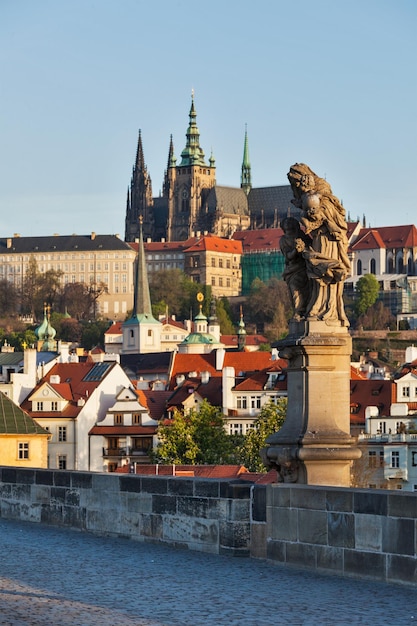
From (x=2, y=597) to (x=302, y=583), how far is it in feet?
7.23

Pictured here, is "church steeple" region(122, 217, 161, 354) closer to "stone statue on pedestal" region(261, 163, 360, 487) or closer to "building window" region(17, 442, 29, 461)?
"building window" region(17, 442, 29, 461)

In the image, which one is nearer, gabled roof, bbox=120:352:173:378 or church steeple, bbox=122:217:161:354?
gabled roof, bbox=120:352:173:378

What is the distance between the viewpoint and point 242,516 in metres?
14.1

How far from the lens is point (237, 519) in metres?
14.1

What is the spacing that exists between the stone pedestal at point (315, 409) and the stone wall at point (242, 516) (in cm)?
49

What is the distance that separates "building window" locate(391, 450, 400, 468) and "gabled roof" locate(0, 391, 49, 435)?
81.1 ft

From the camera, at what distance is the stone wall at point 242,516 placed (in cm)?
1192

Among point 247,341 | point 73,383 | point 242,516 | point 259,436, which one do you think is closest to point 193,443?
point 259,436

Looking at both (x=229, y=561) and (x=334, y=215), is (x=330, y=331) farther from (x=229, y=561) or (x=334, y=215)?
(x=229, y=561)

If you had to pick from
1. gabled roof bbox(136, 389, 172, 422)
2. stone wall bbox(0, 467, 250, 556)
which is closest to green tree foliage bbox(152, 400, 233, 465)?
gabled roof bbox(136, 389, 172, 422)

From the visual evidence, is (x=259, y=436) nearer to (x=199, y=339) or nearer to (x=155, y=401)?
(x=155, y=401)

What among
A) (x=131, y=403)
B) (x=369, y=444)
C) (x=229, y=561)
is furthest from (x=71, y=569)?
(x=131, y=403)

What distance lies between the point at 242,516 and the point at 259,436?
64282 mm

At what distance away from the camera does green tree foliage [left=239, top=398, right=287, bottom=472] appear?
75125mm
